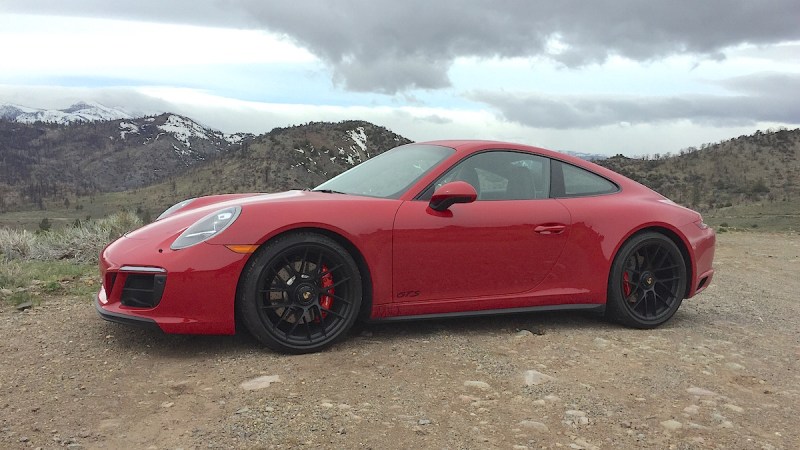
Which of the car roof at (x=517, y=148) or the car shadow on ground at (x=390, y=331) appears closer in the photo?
the car shadow on ground at (x=390, y=331)

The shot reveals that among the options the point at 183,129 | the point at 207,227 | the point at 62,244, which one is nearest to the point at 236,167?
the point at 62,244

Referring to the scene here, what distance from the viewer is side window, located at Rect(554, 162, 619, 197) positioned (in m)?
4.66

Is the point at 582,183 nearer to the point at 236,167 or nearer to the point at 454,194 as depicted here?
the point at 454,194

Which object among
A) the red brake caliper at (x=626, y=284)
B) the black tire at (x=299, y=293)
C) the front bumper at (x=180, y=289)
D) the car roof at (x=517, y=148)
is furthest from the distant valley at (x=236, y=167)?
the front bumper at (x=180, y=289)

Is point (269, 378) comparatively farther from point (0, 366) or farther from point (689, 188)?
point (689, 188)

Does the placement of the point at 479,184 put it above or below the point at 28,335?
above

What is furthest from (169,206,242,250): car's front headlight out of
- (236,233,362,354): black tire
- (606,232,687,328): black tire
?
(606,232,687,328): black tire

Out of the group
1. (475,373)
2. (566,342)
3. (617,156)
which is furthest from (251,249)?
(617,156)

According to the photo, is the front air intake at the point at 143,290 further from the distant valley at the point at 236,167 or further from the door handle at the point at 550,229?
the distant valley at the point at 236,167

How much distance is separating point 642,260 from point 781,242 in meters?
11.2

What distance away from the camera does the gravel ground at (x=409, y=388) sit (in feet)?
9.02

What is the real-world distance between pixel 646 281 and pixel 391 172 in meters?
2.13

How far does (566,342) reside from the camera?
4133mm

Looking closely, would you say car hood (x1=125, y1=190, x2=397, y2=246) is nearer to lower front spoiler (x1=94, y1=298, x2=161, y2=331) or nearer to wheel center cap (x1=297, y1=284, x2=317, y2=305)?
wheel center cap (x1=297, y1=284, x2=317, y2=305)
